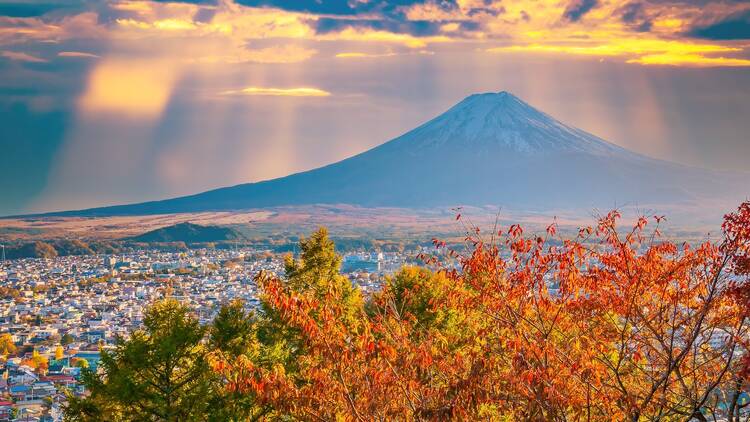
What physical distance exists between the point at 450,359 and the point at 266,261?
88628 millimetres

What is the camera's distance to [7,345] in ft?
169

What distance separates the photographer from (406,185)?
182125 mm

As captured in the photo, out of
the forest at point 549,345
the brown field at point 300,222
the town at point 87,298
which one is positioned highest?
the forest at point 549,345

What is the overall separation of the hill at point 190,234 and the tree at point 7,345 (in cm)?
7918

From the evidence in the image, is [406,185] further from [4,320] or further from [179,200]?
[4,320]

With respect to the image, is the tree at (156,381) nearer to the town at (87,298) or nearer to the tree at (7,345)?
the town at (87,298)

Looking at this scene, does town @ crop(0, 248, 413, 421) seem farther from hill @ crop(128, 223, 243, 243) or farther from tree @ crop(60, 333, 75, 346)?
hill @ crop(128, 223, 243, 243)

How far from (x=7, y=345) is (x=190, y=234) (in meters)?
85.5

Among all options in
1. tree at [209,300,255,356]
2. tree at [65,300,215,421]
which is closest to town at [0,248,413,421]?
tree at [65,300,215,421]

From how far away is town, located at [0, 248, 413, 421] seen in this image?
36.7m

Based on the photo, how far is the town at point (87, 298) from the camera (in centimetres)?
3669

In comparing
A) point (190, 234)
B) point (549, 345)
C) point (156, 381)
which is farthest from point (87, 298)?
point (549, 345)

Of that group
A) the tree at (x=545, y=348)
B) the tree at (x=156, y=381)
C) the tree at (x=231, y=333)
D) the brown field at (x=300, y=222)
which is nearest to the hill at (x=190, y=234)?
the brown field at (x=300, y=222)

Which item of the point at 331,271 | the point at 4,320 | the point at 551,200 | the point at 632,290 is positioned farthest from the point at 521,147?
the point at 632,290
